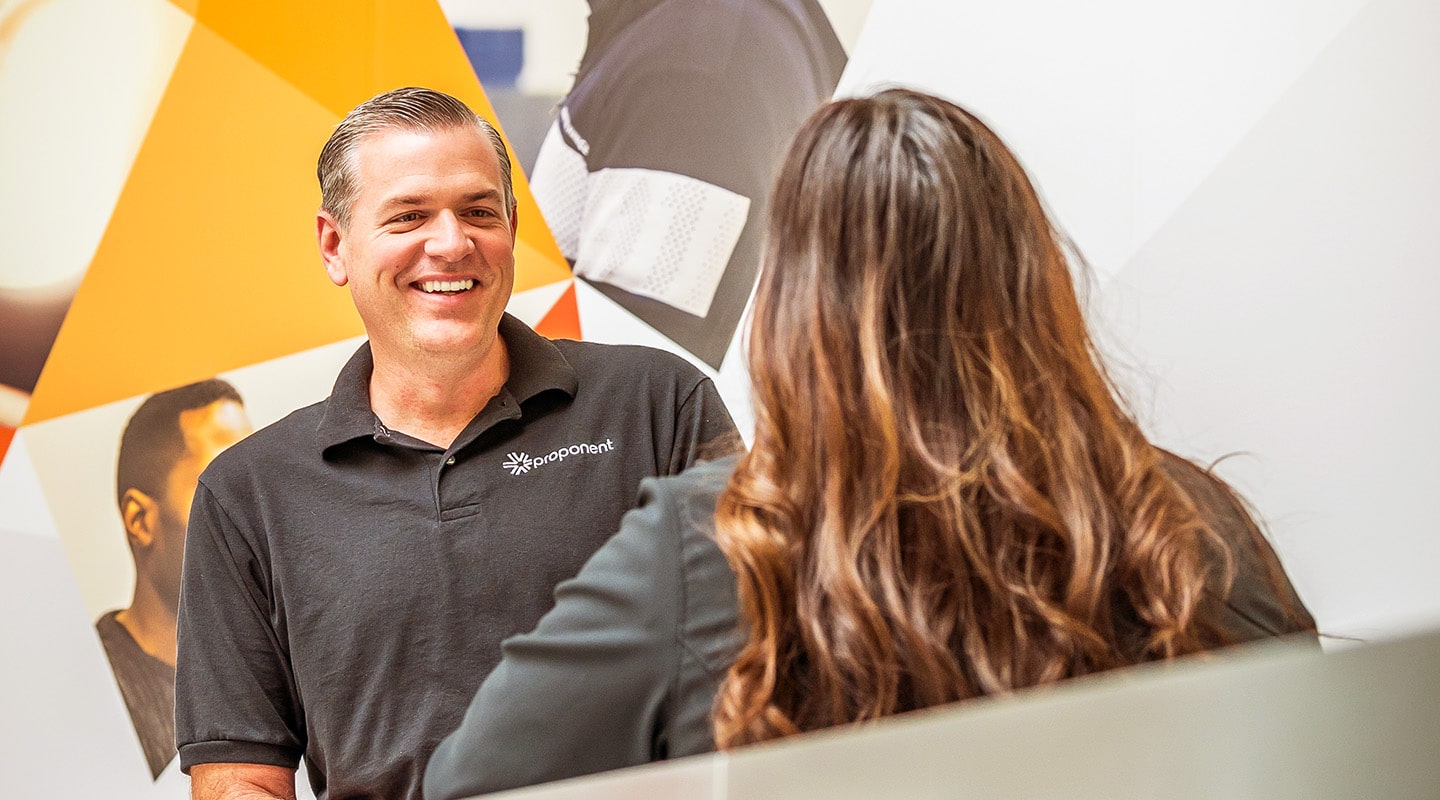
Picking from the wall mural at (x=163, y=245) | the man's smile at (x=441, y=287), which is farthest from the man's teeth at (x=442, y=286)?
the wall mural at (x=163, y=245)

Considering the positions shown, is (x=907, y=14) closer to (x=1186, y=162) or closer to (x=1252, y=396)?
(x=1186, y=162)

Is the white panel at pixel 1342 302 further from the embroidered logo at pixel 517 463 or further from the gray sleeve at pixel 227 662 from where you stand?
the gray sleeve at pixel 227 662

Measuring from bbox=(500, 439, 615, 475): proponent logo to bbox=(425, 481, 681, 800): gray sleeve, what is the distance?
50cm

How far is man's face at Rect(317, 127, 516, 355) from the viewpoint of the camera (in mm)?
1607

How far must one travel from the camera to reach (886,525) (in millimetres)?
1153

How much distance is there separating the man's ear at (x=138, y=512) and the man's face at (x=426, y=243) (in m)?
0.37

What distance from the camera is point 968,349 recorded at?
1.21 meters

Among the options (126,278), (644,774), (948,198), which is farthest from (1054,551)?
(126,278)

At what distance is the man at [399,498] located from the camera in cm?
158

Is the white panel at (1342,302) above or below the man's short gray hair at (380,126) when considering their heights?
below

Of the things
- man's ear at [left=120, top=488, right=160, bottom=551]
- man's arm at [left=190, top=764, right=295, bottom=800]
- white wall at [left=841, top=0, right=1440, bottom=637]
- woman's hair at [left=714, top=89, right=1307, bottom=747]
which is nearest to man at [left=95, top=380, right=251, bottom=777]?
man's ear at [left=120, top=488, right=160, bottom=551]

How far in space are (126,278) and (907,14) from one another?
1125 millimetres

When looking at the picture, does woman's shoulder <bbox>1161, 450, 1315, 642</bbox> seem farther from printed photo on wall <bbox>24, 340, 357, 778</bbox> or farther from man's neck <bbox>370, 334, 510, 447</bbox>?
printed photo on wall <bbox>24, 340, 357, 778</bbox>

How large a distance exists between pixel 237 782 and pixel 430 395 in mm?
546
